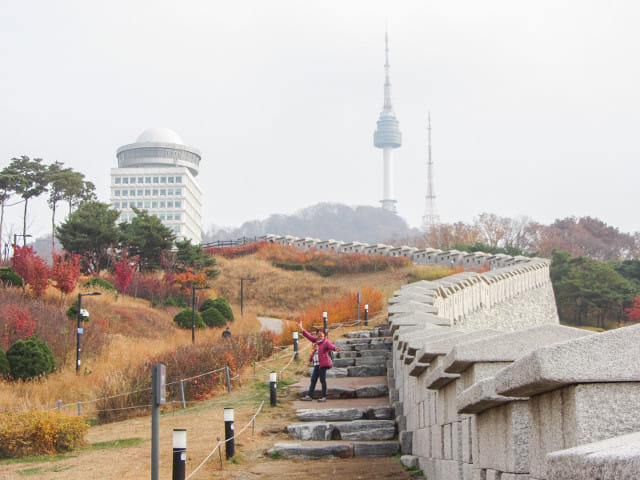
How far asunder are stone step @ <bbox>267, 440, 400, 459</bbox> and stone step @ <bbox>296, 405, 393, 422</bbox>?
1.54 metres

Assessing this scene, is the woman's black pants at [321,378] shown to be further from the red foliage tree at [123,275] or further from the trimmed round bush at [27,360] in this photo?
the red foliage tree at [123,275]

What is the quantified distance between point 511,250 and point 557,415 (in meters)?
60.9

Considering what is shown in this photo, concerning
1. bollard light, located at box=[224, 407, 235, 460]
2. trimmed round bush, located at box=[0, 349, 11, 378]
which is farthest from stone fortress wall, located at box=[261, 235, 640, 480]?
trimmed round bush, located at box=[0, 349, 11, 378]

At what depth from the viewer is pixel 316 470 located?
9.62 metres

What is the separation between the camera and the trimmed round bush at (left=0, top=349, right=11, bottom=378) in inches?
766

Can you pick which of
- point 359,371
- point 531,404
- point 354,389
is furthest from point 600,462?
point 359,371

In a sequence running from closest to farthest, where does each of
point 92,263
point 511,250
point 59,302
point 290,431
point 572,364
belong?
point 572,364 → point 290,431 → point 59,302 → point 92,263 → point 511,250

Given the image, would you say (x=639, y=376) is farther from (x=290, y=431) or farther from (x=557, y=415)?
(x=290, y=431)

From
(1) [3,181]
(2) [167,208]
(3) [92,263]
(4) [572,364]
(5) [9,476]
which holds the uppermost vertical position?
(2) [167,208]

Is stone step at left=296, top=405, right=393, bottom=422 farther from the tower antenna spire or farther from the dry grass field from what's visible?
the tower antenna spire

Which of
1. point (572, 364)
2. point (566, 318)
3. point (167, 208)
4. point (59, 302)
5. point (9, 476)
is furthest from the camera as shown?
point (167, 208)

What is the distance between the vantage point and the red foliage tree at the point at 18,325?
23312 millimetres

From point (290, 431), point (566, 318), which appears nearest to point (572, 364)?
point (290, 431)

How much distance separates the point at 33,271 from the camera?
96.1ft
